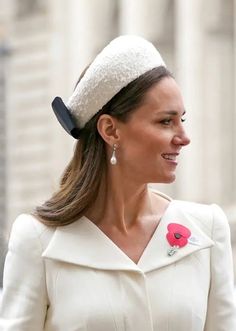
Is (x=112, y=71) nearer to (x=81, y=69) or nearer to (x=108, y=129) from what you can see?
(x=108, y=129)

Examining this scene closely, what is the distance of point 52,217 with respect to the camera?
252cm

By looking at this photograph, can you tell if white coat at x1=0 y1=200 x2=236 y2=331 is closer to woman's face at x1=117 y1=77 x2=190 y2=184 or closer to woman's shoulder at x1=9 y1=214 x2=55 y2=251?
woman's shoulder at x1=9 y1=214 x2=55 y2=251

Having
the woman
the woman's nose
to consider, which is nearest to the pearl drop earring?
the woman

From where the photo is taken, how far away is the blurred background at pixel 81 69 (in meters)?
13.0

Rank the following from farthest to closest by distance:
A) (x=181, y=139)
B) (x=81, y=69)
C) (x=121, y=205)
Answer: (x=81, y=69) → (x=121, y=205) → (x=181, y=139)

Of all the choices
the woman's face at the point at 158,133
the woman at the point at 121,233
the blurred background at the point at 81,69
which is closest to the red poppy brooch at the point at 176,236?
the woman at the point at 121,233

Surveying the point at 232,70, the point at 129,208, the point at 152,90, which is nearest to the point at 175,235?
the point at 129,208

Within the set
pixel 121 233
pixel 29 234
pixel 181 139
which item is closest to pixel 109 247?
pixel 121 233

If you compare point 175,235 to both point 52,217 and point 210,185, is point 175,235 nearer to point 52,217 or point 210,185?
point 52,217

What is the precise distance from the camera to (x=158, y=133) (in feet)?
7.95

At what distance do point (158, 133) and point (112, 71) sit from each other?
14 cm

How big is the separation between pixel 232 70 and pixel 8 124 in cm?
406

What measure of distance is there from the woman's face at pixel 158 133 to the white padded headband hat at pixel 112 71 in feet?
0.15

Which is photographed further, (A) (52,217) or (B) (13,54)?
(B) (13,54)
